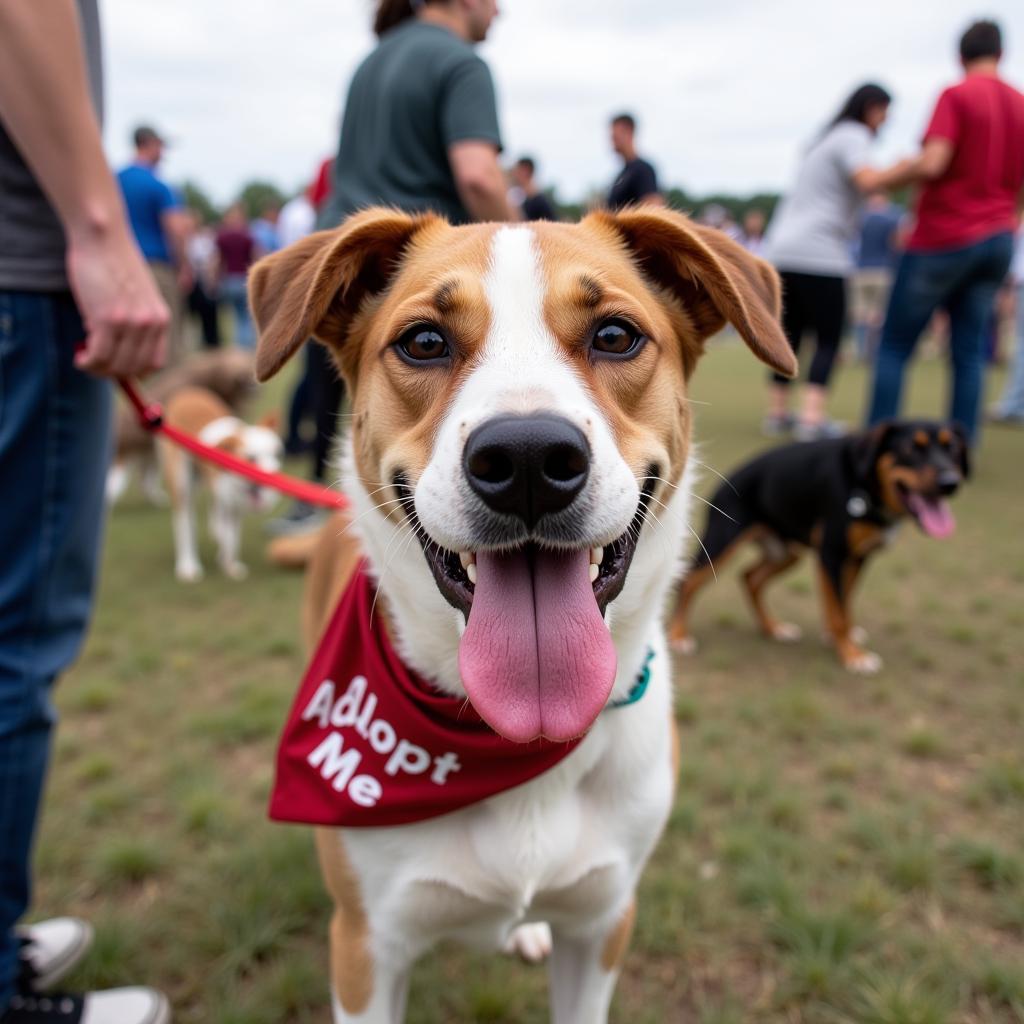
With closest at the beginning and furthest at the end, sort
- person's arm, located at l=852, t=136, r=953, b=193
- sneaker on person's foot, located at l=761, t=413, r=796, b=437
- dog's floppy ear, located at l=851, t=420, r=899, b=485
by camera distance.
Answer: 1. dog's floppy ear, located at l=851, t=420, r=899, b=485
2. person's arm, located at l=852, t=136, r=953, b=193
3. sneaker on person's foot, located at l=761, t=413, r=796, b=437

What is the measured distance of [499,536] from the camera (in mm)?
1384

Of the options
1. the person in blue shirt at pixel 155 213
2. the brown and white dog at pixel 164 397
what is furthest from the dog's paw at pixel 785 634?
the person in blue shirt at pixel 155 213

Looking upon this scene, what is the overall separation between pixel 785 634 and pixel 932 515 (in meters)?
1.09

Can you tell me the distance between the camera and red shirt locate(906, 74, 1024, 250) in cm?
565

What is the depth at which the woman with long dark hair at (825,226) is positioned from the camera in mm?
6703

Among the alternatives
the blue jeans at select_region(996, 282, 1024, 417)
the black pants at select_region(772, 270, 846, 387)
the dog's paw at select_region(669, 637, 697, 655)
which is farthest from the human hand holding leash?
the blue jeans at select_region(996, 282, 1024, 417)

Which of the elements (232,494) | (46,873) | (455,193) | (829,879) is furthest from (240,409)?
(829,879)

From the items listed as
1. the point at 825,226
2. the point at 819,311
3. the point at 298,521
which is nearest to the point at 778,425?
the point at 819,311

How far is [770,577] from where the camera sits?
4633 millimetres

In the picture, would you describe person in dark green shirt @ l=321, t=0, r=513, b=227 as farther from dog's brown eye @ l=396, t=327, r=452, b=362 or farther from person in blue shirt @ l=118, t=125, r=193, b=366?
person in blue shirt @ l=118, t=125, r=193, b=366

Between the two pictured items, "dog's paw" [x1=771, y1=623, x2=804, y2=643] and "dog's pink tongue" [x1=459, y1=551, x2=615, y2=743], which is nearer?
"dog's pink tongue" [x1=459, y1=551, x2=615, y2=743]

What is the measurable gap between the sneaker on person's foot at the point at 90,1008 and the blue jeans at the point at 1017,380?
10726 mm

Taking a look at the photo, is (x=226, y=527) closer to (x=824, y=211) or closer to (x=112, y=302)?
(x=112, y=302)

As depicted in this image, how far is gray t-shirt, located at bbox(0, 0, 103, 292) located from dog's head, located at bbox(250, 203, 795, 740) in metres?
0.44
